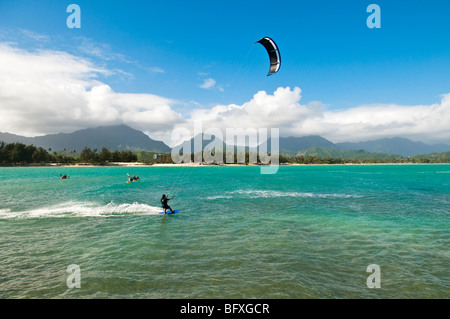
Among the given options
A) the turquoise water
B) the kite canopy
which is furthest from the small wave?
the kite canopy

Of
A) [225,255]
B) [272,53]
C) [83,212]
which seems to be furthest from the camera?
[83,212]

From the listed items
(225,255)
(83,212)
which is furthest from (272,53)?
(83,212)

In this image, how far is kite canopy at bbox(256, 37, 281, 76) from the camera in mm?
20984

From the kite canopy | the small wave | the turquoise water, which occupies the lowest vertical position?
the small wave

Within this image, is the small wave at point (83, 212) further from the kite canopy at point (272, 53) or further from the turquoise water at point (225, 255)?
the kite canopy at point (272, 53)

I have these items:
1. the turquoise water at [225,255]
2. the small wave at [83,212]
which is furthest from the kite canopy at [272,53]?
the small wave at [83,212]

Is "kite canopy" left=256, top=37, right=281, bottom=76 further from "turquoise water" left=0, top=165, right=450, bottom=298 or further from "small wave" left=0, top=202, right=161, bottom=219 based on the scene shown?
"small wave" left=0, top=202, right=161, bottom=219

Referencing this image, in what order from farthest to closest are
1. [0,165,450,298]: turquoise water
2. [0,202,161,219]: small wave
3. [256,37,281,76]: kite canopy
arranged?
[0,202,161,219]: small wave → [256,37,281,76]: kite canopy → [0,165,450,298]: turquoise water

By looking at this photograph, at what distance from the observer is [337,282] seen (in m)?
11.1

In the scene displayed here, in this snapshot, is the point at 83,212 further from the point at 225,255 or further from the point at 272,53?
the point at 272,53

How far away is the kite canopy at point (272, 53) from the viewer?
826 inches

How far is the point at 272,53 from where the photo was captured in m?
21.8

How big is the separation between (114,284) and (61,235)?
411 inches
